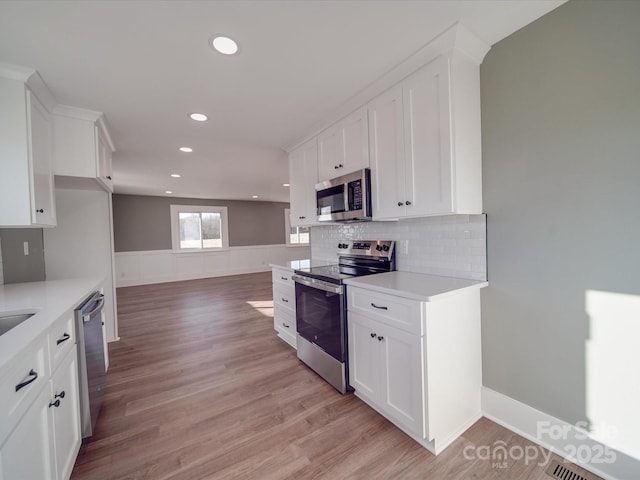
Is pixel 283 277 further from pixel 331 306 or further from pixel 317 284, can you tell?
pixel 331 306

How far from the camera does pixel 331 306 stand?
2.09 m

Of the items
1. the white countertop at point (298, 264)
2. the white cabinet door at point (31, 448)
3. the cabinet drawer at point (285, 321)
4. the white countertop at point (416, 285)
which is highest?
the white countertop at point (298, 264)

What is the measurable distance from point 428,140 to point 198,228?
7.61 meters

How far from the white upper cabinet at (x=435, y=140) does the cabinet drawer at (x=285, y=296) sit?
1434mm

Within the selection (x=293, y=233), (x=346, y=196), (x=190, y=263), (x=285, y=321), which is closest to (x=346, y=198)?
(x=346, y=196)

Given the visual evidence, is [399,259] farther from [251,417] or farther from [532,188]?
[251,417]

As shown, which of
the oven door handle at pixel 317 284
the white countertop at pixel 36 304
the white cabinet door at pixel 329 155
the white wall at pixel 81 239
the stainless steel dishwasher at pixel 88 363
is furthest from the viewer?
the white wall at pixel 81 239

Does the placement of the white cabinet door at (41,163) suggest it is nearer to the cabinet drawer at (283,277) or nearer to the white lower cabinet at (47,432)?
the white lower cabinet at (47,432)

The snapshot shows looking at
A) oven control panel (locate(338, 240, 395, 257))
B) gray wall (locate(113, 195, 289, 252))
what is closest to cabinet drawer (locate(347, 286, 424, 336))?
oven control panel (locate(338, 240, 395, 257))

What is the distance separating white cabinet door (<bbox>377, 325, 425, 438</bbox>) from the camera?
59.2 inches

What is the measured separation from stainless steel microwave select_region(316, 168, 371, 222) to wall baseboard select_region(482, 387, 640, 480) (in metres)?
1.56

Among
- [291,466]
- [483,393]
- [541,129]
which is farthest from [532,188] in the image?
[291,466]

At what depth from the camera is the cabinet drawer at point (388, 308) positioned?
1.50 m

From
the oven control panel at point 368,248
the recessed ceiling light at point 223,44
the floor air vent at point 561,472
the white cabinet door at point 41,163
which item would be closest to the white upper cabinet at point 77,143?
Result: the white cabinet door at point 41,163
